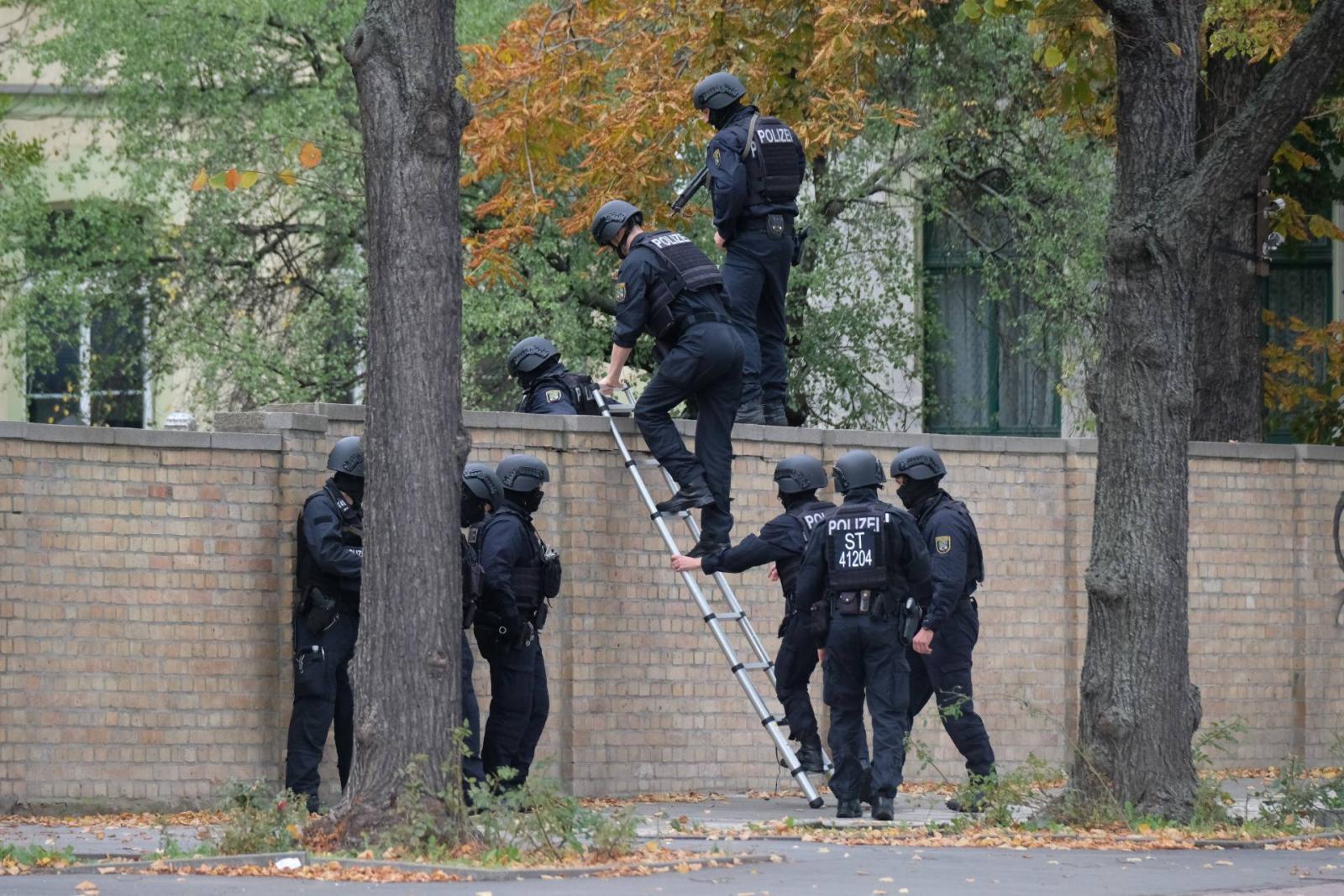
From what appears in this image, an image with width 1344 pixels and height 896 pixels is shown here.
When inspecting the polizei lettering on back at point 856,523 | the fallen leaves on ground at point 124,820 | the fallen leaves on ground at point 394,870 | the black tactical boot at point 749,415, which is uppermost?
the black tactical boot at point 749,415

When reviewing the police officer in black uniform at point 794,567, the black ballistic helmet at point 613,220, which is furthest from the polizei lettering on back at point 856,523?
the black ballistic helmet at point 613,220

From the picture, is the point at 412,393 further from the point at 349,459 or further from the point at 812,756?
the point at 812,756

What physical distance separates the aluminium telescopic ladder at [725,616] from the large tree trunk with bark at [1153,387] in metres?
1.64

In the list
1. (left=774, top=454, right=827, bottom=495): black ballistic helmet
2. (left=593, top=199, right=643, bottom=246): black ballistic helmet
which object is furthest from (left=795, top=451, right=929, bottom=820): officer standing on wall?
(left=593, top=199, right=643, bottom=246): black ballistic helmet

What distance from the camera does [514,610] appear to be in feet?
39.1

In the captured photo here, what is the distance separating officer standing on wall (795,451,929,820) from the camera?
467 inches

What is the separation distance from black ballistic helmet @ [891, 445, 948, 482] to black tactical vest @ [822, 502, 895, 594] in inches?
42.9

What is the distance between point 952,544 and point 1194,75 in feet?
9.76

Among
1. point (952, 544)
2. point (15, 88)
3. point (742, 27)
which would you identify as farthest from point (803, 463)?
point (15, 88)

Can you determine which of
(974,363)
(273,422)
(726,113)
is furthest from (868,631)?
(974,363)

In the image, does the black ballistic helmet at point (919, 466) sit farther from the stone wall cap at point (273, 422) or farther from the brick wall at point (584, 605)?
the stone wall cap at point (273, 422)

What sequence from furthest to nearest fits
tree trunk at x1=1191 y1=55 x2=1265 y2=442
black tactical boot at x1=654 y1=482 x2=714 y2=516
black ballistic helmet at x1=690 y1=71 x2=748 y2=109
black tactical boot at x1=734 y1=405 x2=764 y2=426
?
tree trunk at x1=1191 y1=55 x2=1265 y2=442 → black tactical boot at x1=734 y1=405 x2=764 y2=426 → black ballistic helmet at x1=690 y1=71 x2=748 y2=109 → black tactical boot at x1=654 y1=482 x2=714 y2=516

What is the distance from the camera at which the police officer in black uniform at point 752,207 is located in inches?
539

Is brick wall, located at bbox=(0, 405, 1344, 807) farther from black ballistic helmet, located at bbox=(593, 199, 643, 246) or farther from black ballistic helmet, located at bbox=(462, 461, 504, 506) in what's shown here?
black ballistic helmet, located at bbox=(593, 199, 643, 246)
